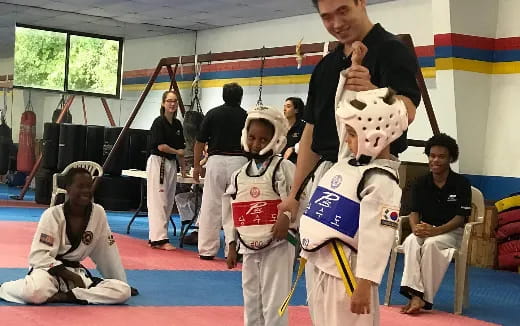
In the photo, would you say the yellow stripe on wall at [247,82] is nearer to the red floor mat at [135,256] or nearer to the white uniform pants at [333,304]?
the red floor mat at [135,256]

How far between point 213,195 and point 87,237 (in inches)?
106

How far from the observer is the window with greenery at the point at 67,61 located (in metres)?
14.7

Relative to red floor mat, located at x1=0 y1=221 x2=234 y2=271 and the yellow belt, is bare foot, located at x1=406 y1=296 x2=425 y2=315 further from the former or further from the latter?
the yellow belt

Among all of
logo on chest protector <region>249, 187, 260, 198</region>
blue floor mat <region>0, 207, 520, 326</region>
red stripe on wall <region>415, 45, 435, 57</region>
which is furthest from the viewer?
red stripe on wall <region>415, 45, 435, 57</region>

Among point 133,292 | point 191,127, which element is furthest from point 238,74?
point 133,292

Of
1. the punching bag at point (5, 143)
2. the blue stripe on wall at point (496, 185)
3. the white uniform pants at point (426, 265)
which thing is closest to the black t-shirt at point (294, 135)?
the white uniform pants at point (426, 265)

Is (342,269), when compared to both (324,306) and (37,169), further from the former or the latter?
(37,169)

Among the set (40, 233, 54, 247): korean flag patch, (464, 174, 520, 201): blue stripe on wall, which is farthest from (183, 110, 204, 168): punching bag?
(40, 233, 54, 247): korean flag patch

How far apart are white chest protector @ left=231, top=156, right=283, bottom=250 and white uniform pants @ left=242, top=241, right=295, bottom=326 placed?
93mm

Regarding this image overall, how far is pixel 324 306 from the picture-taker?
2.61 m

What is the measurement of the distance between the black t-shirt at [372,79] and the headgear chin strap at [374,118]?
0.64 ft

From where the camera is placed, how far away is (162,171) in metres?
8.59

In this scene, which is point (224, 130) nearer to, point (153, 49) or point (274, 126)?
point (274, 126)

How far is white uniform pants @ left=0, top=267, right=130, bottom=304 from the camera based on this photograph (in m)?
5.13
